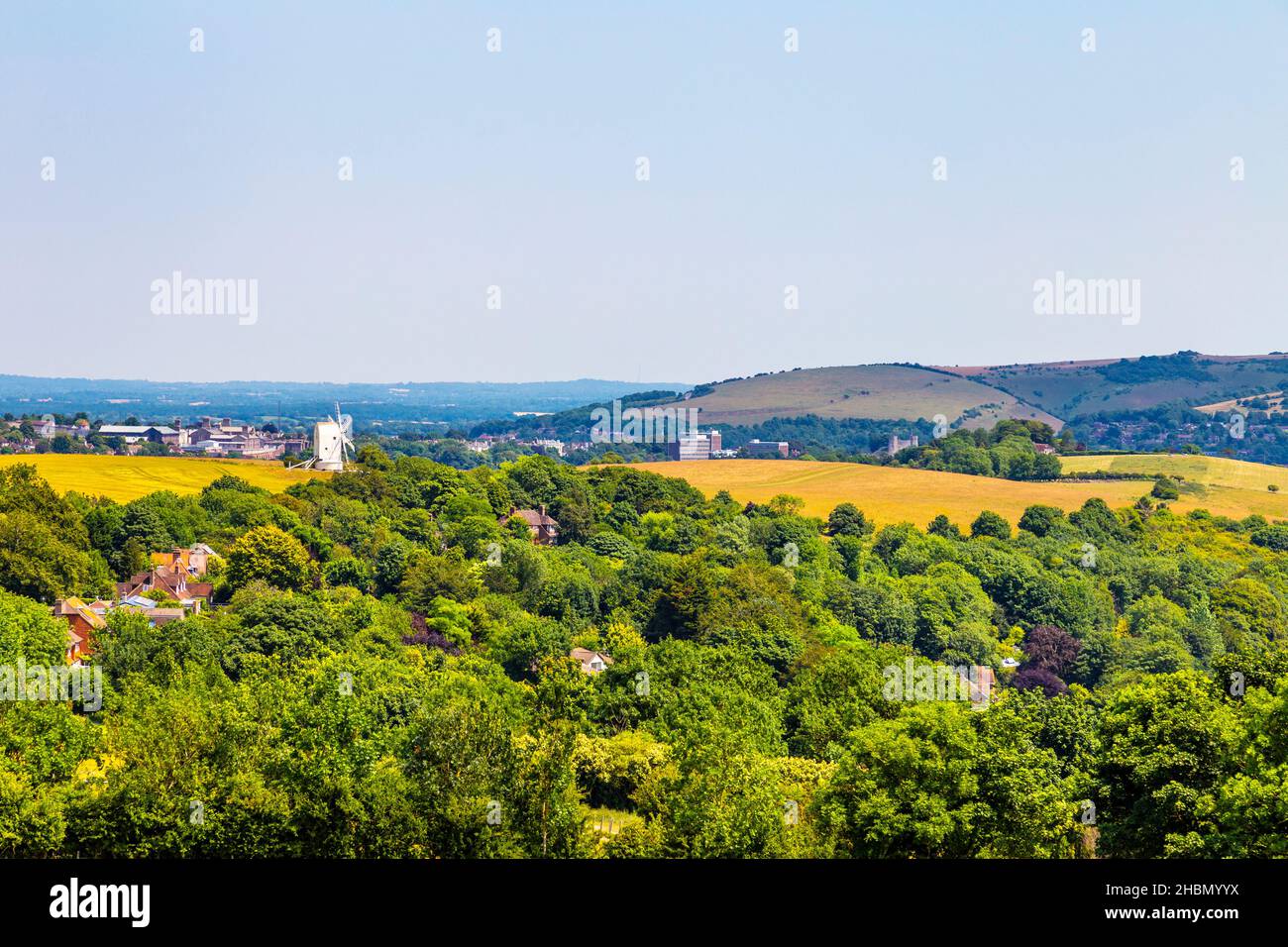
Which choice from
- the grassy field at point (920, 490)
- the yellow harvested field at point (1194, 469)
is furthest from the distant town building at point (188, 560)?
the yellow harvested field at point (1194, 469)

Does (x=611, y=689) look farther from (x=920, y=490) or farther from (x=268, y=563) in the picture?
(x=920, y=490)

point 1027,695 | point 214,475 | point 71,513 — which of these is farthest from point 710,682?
point 214,475

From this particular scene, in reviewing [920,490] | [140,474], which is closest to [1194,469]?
[920,490]

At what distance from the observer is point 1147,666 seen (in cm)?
7406

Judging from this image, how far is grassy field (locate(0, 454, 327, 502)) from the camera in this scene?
107 m

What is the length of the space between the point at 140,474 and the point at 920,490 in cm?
6602

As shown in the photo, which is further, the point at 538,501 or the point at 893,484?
the point at 893,484

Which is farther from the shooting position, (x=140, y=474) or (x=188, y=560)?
(x=140, y=474)

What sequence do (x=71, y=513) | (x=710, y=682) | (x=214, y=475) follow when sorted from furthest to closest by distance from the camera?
(x=214, y=475)
(x=71, y=513)
(x=710, y=682)

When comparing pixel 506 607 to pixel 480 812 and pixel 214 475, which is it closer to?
pixel 480 812

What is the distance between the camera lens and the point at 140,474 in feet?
381

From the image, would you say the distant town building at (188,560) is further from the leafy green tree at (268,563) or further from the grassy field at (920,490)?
the grassy field at (920,490)

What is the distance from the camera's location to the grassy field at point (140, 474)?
10719 cm
